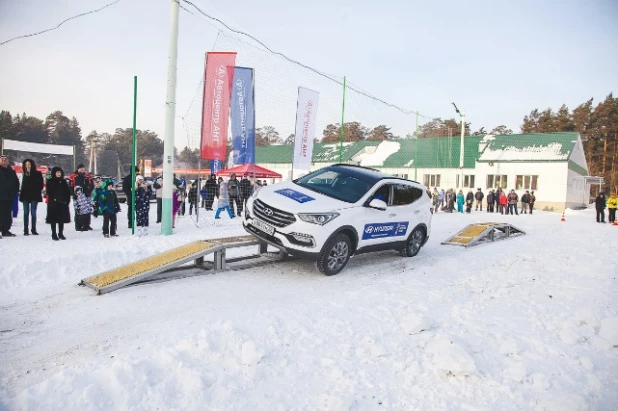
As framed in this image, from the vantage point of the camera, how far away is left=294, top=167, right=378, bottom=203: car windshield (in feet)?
24.1

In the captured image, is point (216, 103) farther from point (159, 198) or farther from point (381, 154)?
point (381, 154)

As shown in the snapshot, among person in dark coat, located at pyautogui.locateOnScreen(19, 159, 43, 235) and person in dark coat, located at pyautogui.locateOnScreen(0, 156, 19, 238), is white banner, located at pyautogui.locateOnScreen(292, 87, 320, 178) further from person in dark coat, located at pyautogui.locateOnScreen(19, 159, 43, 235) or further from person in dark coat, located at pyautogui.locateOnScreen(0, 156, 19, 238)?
person in dark coat, located at pyautogui.locateOnScreen(0, 156, 19, 238)

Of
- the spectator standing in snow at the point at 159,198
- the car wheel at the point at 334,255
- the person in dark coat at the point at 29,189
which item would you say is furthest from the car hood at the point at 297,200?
the person in dark coat at the point at 29,189

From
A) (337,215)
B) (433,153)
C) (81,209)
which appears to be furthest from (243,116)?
(433,153)

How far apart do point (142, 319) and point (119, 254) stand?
3.70 meters

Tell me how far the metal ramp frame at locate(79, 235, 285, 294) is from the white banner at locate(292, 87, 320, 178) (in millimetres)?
8122

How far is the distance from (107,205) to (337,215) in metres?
6.37

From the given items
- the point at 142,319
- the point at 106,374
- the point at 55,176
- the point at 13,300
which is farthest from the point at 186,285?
the point at 55,176

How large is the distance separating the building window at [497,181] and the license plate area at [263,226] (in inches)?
1397

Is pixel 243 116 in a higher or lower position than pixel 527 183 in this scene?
higher

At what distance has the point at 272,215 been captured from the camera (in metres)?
6.74

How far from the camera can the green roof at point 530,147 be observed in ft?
118

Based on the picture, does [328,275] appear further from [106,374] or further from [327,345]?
→ [106,374]

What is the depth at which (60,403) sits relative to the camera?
9.31ft
